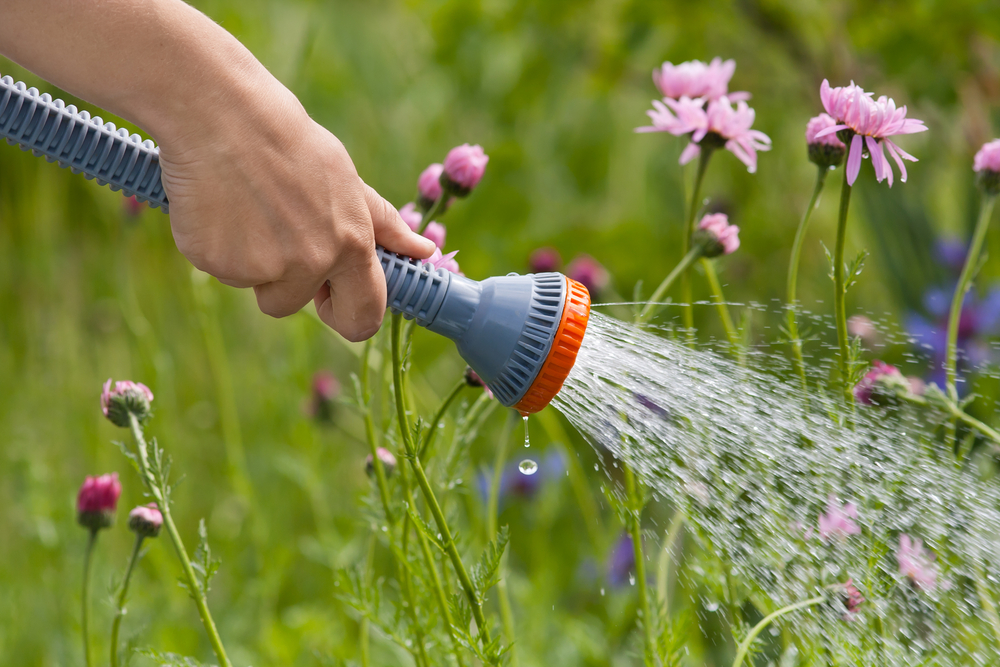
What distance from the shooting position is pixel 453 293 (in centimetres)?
62

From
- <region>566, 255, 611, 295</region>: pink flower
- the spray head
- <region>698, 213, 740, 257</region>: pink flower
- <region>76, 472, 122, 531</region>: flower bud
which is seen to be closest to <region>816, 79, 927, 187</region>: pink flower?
<region>698, 213, 740, 257</region>: pink flower

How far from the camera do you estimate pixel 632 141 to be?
247cm

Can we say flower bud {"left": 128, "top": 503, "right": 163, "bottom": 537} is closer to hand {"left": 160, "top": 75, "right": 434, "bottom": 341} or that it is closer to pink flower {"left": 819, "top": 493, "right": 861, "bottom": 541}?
hand {"left": 160, "top": 75, "right": 434, "bottom": 341}

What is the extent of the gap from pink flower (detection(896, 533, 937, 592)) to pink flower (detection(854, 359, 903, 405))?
0.13 metres

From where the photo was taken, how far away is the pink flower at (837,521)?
678 mm

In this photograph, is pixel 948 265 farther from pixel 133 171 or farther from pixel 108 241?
pixel 108 241

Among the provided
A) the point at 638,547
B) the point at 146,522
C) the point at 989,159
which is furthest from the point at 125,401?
the point at 989,159

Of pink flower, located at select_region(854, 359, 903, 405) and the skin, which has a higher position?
pink flower, located at select_region(854, 359, 903, 405)

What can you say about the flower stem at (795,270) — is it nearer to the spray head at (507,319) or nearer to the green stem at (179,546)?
the spray head at (507,319)

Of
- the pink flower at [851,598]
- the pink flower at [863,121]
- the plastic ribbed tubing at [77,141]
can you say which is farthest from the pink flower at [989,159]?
the plastic ribbed tubing at [77,141]

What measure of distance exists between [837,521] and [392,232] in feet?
1.43

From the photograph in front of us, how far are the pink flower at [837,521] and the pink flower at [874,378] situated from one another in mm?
103

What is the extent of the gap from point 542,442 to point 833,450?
3.18 feet

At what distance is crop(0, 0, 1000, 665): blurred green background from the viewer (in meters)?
A: 1.21
